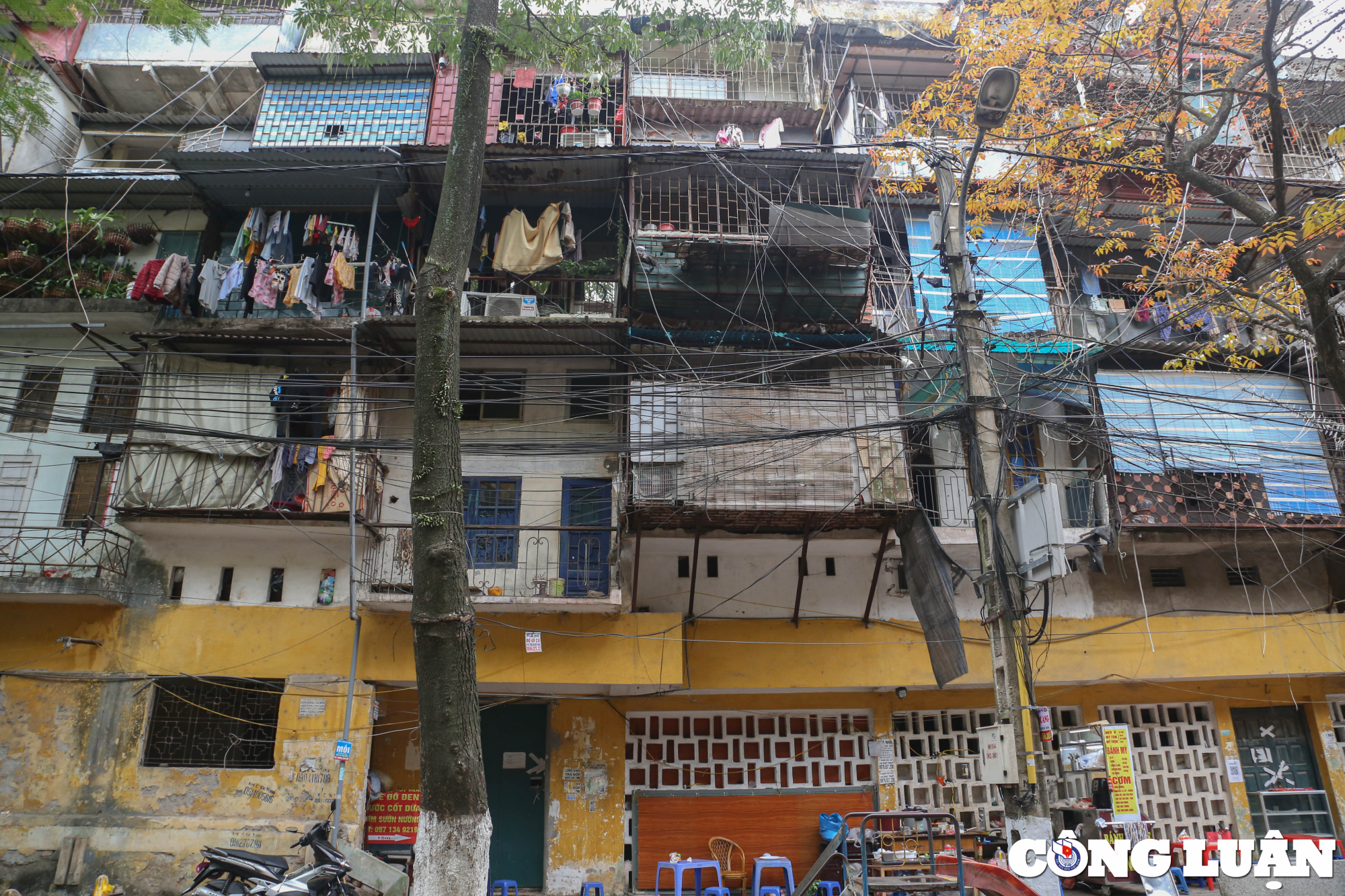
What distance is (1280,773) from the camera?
Result: 14789 mm

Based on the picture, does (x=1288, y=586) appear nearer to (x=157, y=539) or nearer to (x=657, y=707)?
(x=657, y=707)

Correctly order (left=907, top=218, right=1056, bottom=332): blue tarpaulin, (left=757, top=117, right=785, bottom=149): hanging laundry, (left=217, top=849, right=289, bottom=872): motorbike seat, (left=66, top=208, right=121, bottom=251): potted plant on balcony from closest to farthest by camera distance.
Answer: (left=217, top=849, right=289, bottom=872): motorbike seat, (left=66, top=208, right=121, bottom=251): potted plant on balcony, (left=907, top=218, right=1056, bottom=332): blue tarpaulin, (left=757, top=117, right=785, bottom=149): hanging laundry

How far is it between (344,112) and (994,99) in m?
11.4

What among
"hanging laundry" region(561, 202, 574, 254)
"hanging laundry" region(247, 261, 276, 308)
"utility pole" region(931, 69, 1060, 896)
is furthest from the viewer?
"hanging laundry" region(561, 202, 574, 254)

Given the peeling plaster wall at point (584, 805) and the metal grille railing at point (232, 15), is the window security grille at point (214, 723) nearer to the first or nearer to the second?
the peeling plaster wall at point (584, 805)

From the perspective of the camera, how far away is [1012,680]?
8008 mm

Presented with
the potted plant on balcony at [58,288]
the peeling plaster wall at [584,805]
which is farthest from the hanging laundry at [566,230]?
the potted plant on balcony at [58,288]

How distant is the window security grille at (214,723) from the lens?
12805mm

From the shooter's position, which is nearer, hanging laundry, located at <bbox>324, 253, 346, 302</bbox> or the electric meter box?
the electric meter box

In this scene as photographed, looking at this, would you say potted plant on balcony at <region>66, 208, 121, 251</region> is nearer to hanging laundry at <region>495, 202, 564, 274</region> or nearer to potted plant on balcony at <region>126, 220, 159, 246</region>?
potted plant on balcony at <region>126, 220, 159, 246</region>

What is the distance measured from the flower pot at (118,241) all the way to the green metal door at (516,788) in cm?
1086

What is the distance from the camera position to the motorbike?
7.95 meters

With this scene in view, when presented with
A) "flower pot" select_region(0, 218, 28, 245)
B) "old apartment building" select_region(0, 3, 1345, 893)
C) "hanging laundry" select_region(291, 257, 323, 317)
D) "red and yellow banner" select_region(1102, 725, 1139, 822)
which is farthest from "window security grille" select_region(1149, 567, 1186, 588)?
"flower pot" select_region(0, 218, 28, 245)

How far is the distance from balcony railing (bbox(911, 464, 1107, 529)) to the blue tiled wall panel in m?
10.9
